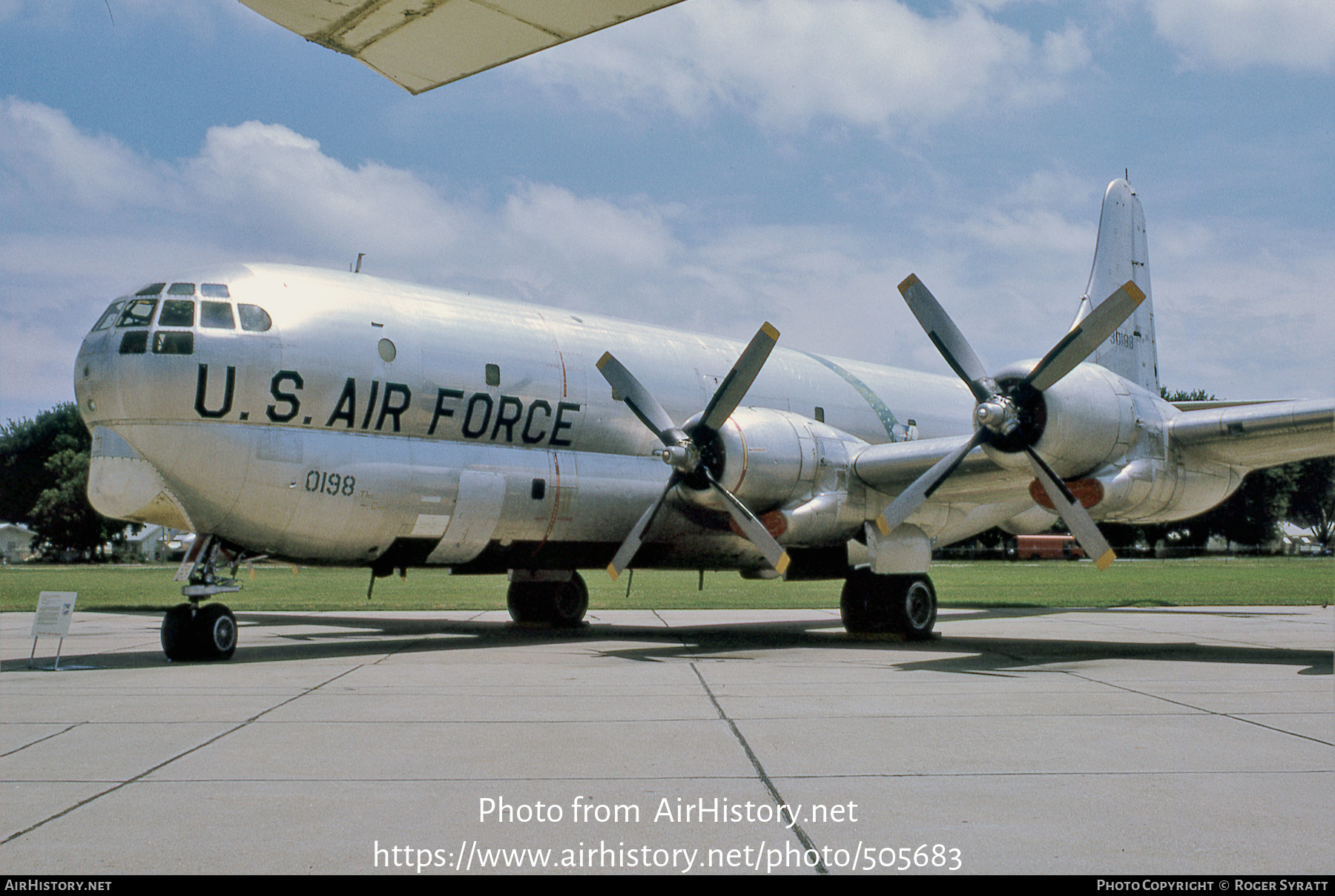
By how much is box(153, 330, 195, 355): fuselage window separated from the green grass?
24.7 ft

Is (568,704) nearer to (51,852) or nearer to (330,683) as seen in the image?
(330,683)

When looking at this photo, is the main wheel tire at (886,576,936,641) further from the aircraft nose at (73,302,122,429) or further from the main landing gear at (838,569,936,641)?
the aircraft nose at (73,302,122,429)

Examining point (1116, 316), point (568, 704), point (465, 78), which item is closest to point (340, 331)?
point (568, 704)

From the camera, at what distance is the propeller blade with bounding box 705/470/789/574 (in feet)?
46.4

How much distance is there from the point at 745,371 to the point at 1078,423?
4293mm

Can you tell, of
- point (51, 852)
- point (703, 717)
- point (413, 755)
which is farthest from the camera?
point (703, 717)

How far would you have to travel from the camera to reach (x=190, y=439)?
1244 centimetres

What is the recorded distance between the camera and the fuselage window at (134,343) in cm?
1244

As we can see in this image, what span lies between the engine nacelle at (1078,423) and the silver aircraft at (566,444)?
30 millimetres

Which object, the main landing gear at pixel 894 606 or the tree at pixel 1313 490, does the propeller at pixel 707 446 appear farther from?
the tree at pixel 1313 490

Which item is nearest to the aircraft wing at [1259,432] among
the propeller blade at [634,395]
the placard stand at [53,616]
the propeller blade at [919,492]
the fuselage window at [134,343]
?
the propeller blade at [919,492]

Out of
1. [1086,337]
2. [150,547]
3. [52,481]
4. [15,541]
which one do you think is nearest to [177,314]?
[1086,337]

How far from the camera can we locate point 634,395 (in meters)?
15.3

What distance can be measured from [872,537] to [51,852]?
504 inches
